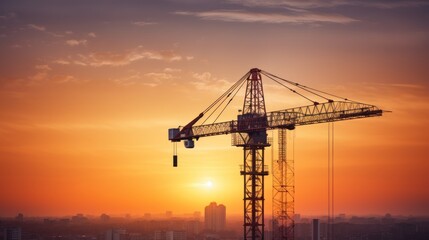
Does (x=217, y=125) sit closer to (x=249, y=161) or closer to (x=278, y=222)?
(x=249, y=161)

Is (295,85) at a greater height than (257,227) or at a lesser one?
greater

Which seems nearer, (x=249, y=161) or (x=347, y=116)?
(x=347, y=116)

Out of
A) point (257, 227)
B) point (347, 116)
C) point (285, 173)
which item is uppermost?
point (347, 116)

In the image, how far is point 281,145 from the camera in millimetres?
84750

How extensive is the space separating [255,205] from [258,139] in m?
7.55

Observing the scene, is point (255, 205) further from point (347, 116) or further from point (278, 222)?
point (347, 116)

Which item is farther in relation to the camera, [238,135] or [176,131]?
[176,131]

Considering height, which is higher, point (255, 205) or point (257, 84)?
point (257, 84)

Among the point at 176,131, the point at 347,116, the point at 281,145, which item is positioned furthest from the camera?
the point at 176,131

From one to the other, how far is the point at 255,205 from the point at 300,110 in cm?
1230

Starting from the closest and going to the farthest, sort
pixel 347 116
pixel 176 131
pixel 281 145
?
pixel 347 116
pixel 281 145
pixel 176 131

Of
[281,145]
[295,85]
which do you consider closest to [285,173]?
[281,145]

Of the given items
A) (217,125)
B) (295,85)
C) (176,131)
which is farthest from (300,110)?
(176,131)

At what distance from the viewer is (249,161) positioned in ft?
282
